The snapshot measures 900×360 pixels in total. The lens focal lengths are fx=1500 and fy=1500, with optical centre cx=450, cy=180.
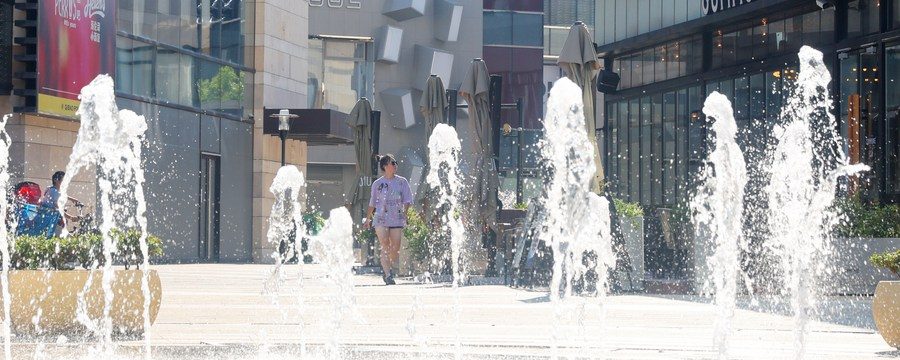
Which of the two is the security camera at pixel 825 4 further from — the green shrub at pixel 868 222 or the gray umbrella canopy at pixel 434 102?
the green shrub at pixel 868 222

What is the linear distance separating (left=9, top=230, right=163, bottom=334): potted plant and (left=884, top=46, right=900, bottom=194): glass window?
14922 millimetres

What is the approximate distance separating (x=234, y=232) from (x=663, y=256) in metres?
18.2

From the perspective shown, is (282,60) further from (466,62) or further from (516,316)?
(516,316)

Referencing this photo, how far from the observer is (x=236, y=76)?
118ft

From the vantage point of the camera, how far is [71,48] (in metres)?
26.8

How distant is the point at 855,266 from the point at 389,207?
5.79 m

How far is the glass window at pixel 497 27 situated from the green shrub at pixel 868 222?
45.2m

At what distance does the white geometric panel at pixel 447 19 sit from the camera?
196 ft

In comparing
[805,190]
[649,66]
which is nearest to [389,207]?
[805,190]

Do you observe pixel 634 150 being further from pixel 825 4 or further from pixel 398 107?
pixel 398 107

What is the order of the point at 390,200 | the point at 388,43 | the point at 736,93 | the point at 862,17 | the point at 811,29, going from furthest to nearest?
the point at 388,43 < the point at 736,93 < the point at 811,29 < the point at 862,17 < the point at 390,200

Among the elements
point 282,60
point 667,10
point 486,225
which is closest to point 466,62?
point 282,60

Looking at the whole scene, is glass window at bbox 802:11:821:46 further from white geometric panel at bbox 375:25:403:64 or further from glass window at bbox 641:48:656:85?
white geometric panel at bbox 375:25:403:64

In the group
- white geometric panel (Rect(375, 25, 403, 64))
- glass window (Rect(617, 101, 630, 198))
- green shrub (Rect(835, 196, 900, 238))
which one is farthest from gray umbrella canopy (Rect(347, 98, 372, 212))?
white geometric panel (Rect(375, 25, 403, 64))
